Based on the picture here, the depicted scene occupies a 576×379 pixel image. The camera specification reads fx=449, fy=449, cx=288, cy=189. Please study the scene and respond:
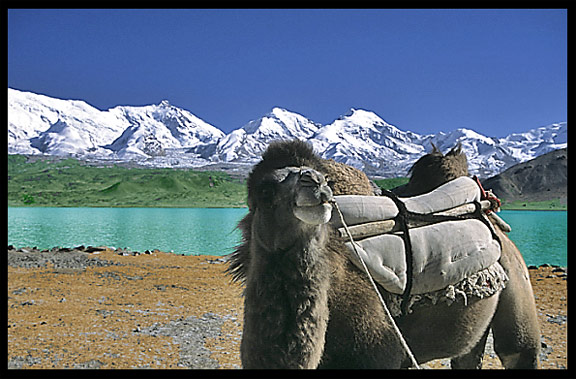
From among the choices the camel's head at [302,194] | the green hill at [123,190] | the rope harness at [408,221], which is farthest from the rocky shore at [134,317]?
the green hill at [123,190]

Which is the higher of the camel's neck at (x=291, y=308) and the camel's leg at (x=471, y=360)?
the camel's neck at (x=291, y=308)

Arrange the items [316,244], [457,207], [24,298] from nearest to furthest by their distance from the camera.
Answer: [316,244]
[457,207]
[24,298]

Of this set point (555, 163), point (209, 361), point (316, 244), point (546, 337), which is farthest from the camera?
point (555, 163)

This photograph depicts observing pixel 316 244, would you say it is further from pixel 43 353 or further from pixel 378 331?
pixel 43 353

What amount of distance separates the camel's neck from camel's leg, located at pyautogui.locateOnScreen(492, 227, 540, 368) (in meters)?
1.77

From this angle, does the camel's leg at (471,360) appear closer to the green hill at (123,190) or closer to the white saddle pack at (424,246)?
the white saddle pack at (424,246)

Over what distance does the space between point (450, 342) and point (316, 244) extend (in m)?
1.48

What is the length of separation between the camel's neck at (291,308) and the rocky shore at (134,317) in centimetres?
424

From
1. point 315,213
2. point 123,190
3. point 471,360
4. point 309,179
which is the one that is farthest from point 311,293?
point 123,190

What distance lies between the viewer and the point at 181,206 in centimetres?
12950

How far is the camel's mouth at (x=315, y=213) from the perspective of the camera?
2219 mm

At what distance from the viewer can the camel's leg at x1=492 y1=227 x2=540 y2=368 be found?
3.51 meters

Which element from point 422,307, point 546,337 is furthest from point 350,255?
point 546,337

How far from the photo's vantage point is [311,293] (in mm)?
2512
